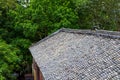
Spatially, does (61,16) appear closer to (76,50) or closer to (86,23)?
(86,23)

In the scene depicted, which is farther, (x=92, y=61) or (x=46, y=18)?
(x=46, y=18)

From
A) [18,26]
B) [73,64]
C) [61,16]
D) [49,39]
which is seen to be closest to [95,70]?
[73,64]

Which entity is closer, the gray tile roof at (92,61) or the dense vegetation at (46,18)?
the gray tile roof at (92,61)

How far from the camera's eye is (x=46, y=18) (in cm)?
2412

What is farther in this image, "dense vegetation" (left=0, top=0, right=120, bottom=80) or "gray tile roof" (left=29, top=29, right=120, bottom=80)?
"dense vegetation" (left=0, top=0, right=120, bottom=80)

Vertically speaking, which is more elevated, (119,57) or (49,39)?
(119,57)

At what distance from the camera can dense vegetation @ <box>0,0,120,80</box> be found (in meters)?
23.8

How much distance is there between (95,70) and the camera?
9273mm

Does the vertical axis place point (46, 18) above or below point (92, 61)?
below

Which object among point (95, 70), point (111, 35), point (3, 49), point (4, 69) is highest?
point (111, 35)

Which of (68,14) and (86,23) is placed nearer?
(68,14)

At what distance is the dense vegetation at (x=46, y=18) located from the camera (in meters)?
23.8

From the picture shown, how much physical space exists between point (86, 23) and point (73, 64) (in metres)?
14.9

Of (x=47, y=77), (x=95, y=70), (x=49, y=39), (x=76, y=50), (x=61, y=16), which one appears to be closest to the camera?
(x=95, y=70)
